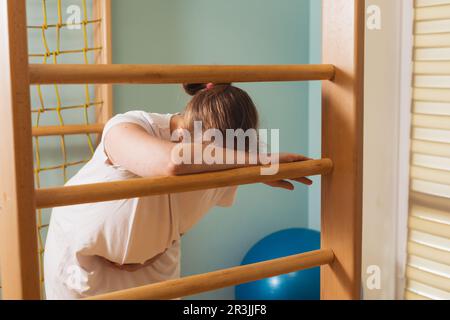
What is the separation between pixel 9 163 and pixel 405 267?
5.53ft

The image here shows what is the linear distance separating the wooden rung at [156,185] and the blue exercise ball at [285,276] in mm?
1235

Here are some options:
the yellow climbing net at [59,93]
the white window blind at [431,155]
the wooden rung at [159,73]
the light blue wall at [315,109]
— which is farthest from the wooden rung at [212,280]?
A: the light blue wall at [315,109]

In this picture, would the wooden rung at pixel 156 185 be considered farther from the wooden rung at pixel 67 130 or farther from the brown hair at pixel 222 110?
the wooden rung at pixel 67 130

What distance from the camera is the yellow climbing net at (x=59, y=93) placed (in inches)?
76.9

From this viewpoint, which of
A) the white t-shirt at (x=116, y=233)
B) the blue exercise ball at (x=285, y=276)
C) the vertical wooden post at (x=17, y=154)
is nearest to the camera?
the vertical wooden post at (x=17, y=154)

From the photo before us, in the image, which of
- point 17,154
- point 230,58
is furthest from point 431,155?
point 17,154

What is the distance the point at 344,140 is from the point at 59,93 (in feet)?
4.34

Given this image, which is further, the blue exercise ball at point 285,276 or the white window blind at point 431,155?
the blue exercise ball at point 285,276

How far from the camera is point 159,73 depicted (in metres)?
0.79

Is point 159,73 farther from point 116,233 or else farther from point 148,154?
point 116,233

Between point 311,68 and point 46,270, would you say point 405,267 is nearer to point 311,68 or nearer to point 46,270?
point 46,270

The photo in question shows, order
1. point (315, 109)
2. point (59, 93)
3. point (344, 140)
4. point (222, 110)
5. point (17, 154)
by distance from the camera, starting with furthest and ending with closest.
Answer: point (315, 109), point (59, 93), point (222, 110), point (344, 140), point (17, 154)
